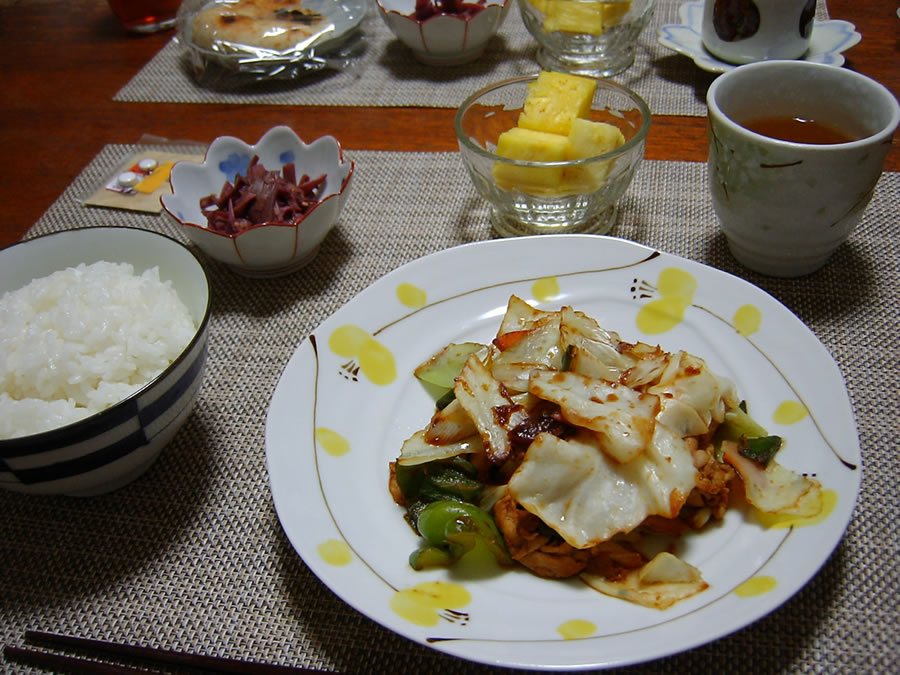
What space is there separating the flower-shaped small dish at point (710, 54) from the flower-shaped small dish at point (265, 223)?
1.18 metres

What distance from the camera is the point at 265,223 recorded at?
1.58 m

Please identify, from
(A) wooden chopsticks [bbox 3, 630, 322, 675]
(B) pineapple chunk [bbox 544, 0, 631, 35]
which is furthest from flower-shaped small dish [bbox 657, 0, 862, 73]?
(A) wooden chopsticks [bbox 3, 630, 322, 675]

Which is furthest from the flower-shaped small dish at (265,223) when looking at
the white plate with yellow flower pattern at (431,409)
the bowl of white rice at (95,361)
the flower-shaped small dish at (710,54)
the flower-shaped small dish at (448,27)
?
the flower-shaped small dish at (710,54)

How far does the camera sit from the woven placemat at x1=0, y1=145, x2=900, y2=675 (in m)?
0.99

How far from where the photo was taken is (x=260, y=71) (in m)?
2.48

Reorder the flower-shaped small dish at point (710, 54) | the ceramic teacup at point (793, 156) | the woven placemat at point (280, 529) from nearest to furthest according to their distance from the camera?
1. the woven placemat at point (280, 529)
2. the ceramic teacup at point (793, 156)
3. the flower-shaped small dish at point (710, 54)

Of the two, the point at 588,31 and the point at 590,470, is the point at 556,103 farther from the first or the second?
the point at 590,470

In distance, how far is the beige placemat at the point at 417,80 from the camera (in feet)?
7.39

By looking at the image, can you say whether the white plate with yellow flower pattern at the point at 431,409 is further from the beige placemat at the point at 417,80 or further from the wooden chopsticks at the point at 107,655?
the beige placemat at the point at 417,80

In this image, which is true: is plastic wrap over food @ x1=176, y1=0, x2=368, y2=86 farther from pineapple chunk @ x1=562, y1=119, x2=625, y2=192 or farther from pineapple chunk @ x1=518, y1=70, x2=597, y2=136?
pineapple chunk @ x1=562, y1=119, x2=625, y2=192

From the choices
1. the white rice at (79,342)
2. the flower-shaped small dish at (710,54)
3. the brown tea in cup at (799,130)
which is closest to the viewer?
the white rice at (79,342)

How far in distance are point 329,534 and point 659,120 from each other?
168cm

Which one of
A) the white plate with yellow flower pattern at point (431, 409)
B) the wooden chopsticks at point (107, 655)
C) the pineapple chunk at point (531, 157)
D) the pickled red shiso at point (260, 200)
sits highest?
the pineapple chunk at point (531, 157)

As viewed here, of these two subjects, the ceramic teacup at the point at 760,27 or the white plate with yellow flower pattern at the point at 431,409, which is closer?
the white plate with yellow flower pattern at the point at 431,409
